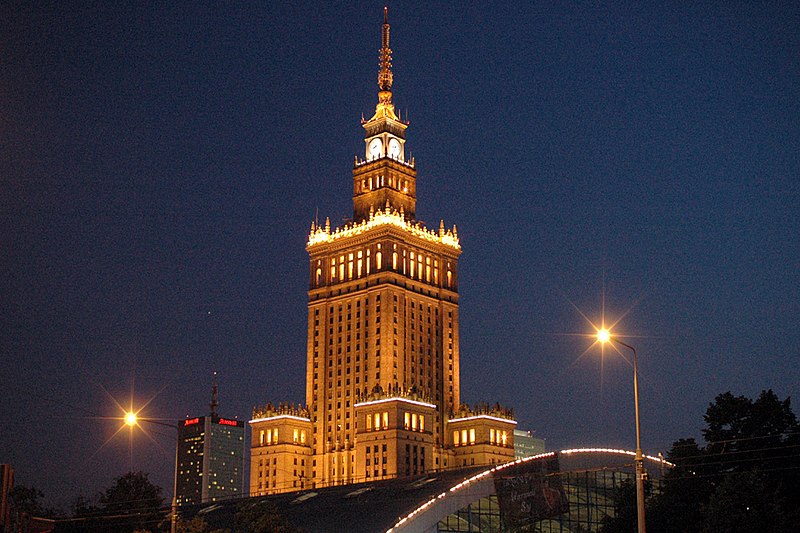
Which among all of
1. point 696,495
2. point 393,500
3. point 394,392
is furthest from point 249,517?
point 394,392

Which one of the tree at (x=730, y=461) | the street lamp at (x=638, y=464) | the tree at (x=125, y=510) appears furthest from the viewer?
the tree at (x=125, y=510)

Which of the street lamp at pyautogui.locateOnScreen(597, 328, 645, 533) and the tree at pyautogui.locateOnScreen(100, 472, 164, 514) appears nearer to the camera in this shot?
the street lamp at pyautogui.locateOnScreen(597, 328, 645, 533)

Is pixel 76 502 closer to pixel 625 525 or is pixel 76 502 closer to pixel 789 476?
pixel 625 525

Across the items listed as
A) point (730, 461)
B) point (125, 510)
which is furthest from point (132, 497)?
point (730, 461)

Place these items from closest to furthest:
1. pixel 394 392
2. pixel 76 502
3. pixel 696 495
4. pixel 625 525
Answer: pixel 625 525 < pixel 696 495 < pixel 76 502 < pixel 394 392

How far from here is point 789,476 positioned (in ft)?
323

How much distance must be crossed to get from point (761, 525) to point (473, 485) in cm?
4691

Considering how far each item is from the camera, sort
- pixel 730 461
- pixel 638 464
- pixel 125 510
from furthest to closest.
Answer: pixel 125 510 < pixel 730 461 < pixel 638 464

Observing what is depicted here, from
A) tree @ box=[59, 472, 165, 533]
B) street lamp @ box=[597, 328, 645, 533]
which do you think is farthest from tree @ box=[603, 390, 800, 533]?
tree @ box=[59, 472, 165, 533]

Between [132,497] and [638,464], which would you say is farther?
[132,497]

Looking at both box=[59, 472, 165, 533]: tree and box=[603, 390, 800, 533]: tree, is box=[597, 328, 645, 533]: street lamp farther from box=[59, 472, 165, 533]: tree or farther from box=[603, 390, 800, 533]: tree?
box=[59, 472, 165, 533]: tree

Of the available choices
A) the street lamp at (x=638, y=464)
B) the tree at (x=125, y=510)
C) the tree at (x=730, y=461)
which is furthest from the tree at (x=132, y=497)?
the street lamp at (x=638, y=464)

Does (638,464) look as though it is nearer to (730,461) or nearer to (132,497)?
(730,461)

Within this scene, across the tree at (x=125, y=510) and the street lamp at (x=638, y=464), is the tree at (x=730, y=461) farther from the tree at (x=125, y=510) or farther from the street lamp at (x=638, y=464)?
the tree at (x=125, y=510)
